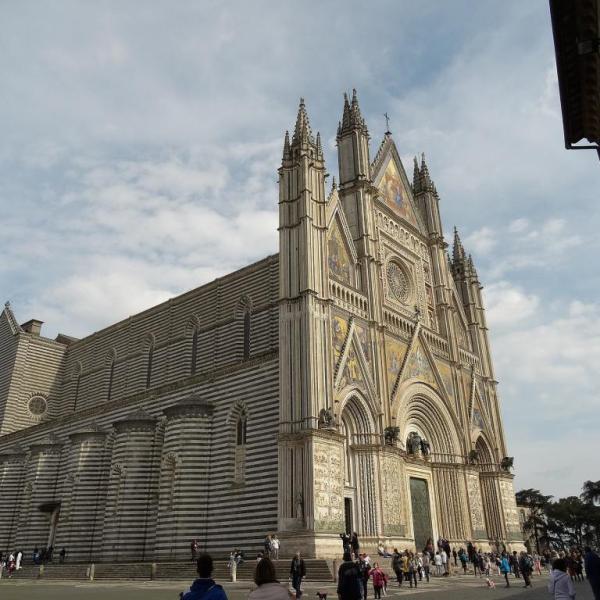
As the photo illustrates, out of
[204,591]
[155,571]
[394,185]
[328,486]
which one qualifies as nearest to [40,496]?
[155,571]

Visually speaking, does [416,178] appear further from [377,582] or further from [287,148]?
[377,582]

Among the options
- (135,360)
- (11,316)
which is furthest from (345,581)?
(11,316)

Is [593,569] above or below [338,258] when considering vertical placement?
below

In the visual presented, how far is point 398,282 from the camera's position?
30422 millimetres

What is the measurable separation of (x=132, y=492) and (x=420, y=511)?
40.3 ft

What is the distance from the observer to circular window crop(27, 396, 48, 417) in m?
39.3

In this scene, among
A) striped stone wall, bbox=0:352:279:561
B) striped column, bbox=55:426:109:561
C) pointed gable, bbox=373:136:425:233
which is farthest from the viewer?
pointed gable, bbox=373:136:425:233

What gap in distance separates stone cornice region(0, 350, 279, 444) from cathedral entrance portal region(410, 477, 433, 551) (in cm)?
871

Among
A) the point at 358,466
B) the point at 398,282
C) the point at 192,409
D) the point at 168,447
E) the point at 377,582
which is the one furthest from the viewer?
the point at 398,282

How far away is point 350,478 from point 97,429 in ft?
44.8

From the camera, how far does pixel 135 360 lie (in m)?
34.8

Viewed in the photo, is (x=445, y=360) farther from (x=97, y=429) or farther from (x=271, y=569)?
(x=271, y=569)

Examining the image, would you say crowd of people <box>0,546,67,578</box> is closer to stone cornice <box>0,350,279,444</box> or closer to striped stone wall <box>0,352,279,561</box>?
striped stone wall <box>0,352,279,561</box>

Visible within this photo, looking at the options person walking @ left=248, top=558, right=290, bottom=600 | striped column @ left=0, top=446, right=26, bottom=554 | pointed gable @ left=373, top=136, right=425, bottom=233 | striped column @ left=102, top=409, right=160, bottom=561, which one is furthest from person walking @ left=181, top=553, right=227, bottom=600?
striped column @ left=0, top=446, right=26, bottom=554
